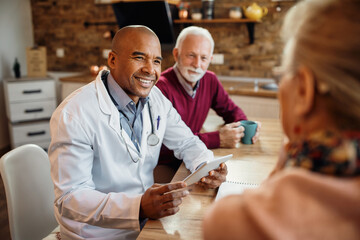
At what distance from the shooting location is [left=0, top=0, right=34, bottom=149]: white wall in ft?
12.4

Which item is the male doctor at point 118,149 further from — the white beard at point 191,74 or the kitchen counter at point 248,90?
the kitchen counter at point 248,90

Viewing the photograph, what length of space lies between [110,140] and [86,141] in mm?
104

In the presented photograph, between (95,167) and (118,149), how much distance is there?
119mm

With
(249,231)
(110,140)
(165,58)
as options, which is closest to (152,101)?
(110,140)

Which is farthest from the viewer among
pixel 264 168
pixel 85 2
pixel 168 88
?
pixel 85 2

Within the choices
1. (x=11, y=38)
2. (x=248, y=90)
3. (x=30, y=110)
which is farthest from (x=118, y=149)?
(x=11, y=38)

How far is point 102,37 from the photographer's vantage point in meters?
4.24

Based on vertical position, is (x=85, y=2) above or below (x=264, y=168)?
above

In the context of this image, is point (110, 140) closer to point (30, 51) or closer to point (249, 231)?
point (249, 231)

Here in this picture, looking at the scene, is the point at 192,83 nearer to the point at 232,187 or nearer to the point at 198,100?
the point at 198,100

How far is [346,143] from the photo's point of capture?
40 centimetres

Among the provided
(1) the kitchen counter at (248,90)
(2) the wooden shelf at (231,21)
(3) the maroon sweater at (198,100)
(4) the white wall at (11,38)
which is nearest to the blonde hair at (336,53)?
(3) the maroon sweater at (198,100)

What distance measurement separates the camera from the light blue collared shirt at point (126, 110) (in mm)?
1333

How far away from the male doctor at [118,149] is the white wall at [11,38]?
301cm
